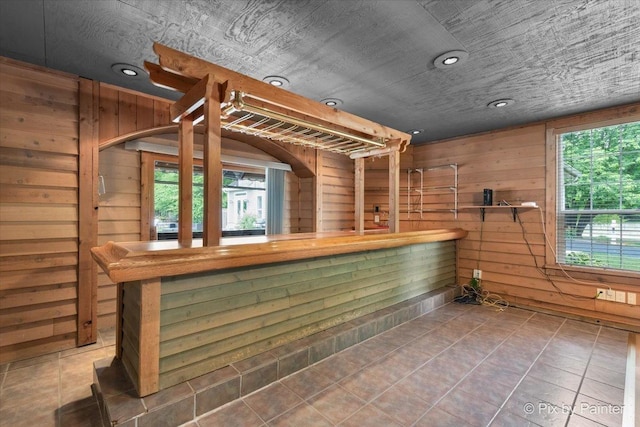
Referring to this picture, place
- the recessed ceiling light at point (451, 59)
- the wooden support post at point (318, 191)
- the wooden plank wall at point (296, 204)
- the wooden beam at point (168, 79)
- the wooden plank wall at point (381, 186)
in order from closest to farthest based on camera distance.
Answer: the wooden beam at point (168, 79), the recessed ceiling light at point (451, 59), the wooden support post at point (318, 191), the wooden plank wall at point (296, 204), the wooden plank wall at point (381, 186)

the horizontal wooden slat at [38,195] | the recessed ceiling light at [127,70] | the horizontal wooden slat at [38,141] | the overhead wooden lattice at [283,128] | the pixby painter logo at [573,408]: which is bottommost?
the pixby painter logo at [573,408]

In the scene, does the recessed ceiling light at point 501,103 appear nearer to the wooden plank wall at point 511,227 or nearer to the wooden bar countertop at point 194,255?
the wooden plank wall at point 511,227

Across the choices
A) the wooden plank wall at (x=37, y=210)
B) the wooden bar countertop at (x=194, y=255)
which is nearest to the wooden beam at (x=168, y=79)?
the wooden bar countertop at (x=194, y=255)

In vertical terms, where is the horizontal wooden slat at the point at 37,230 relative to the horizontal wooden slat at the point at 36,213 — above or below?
below

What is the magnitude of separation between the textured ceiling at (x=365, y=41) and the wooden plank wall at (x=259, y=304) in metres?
1.57

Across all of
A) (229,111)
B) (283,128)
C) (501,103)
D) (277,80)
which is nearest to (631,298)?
(501,103)

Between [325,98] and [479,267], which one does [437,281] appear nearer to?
[479,267]

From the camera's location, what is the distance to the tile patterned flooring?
1797 millimetres

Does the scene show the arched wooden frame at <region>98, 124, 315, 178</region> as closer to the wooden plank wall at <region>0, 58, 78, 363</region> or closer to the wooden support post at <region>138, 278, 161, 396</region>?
the wooden plank wall at <region>0, 58, 78, 363</region>

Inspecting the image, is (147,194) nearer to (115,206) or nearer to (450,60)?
(115,206)

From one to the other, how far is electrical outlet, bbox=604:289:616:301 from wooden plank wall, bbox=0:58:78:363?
17.5 feet

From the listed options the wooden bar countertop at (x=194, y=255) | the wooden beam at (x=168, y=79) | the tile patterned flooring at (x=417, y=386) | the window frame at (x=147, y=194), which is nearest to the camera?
the wooden bar countertop at (x=194, y=255)

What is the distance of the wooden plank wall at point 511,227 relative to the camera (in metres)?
3.52

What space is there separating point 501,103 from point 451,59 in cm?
129
